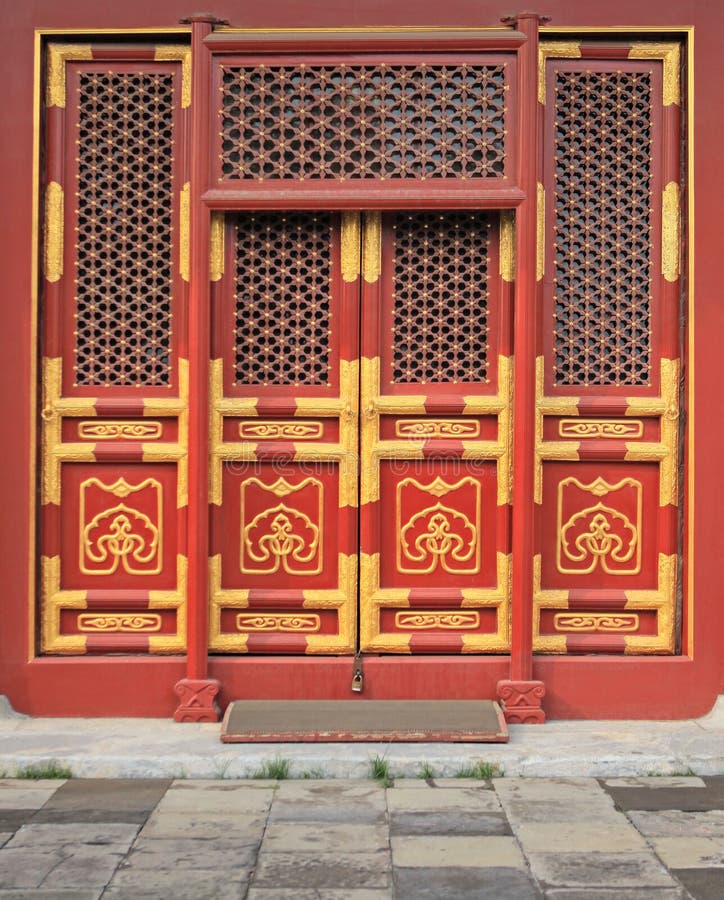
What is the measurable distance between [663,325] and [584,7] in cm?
161

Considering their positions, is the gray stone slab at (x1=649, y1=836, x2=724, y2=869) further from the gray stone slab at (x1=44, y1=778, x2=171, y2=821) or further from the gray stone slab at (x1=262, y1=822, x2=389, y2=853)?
the gray stone slab at (x1=44, y1=778, x2=171, y2=821)

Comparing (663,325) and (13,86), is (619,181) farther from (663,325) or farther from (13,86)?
(13,86)

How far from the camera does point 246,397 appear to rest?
5328 millimetres

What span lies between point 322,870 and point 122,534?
7.42 feet

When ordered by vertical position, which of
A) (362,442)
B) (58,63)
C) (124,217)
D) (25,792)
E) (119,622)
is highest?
(58,63)

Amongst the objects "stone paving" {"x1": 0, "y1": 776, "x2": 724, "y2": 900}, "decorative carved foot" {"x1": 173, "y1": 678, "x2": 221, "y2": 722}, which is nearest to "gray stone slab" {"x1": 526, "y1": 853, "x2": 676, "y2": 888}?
"stone paving" {"x1": 0, "y1": 776, "x2": 724, "y2": 900}

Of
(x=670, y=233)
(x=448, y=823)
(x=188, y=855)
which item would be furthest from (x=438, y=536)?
(x=188, y=855)

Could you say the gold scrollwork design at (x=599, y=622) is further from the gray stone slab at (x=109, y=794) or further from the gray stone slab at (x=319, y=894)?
the gray stone slab at (x=319, y=894)

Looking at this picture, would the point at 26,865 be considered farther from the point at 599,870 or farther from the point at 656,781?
the point at 656,781

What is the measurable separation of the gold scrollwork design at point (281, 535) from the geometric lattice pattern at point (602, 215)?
4.76 feet

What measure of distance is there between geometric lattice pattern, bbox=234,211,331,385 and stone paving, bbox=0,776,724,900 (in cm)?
201

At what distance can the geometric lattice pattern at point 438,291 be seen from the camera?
5.33 m

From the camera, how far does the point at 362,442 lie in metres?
5.29

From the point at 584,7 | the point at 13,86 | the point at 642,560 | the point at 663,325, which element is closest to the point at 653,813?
the point at 642,560
